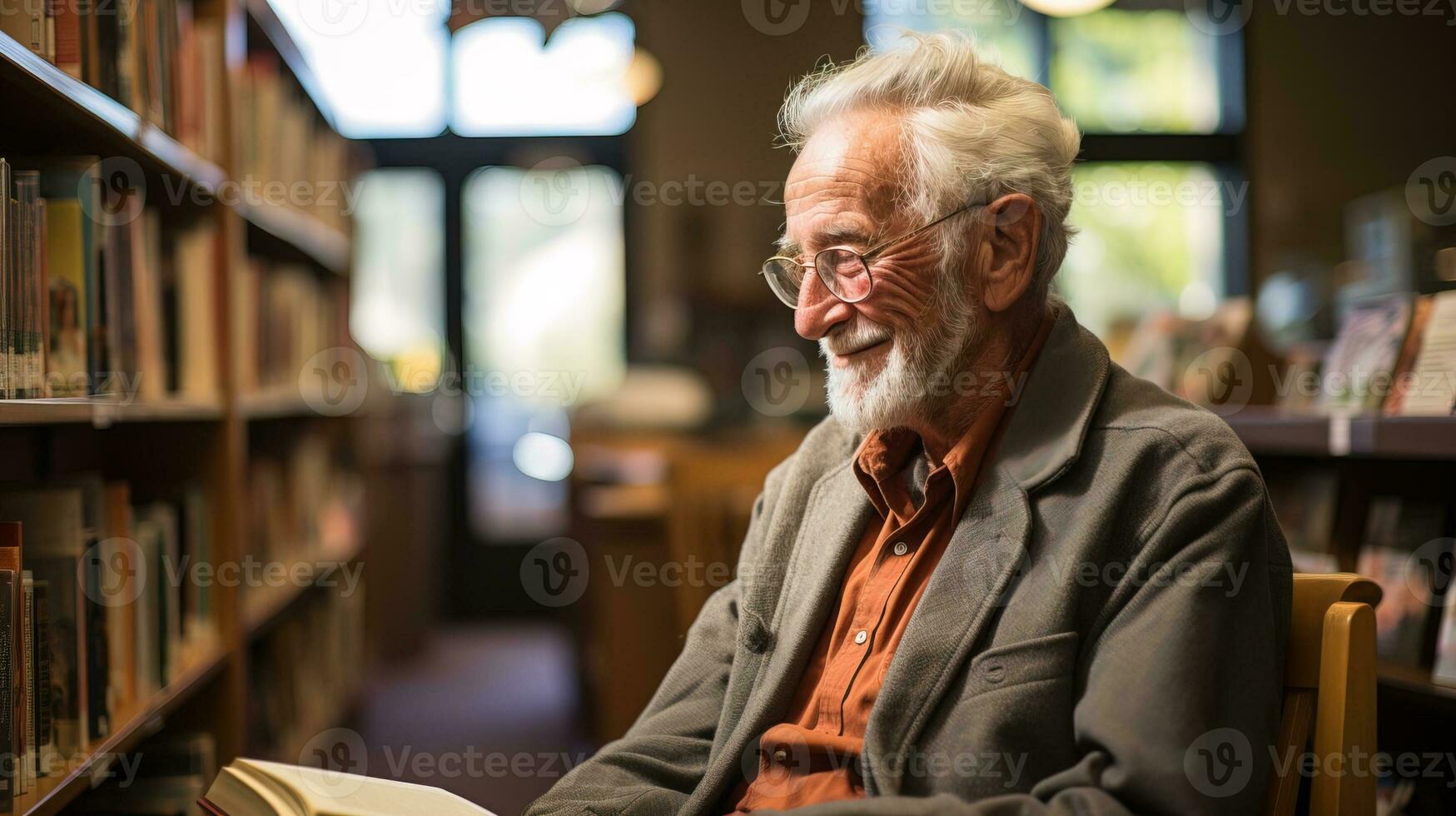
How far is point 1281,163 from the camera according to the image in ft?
18.8

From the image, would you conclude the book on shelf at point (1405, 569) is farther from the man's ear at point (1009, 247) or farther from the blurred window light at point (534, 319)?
the blurred window light at point (534, 319)

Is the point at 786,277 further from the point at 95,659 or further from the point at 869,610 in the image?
the point at 95,659

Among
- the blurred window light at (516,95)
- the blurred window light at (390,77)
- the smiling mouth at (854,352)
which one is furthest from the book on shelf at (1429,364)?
the blurred window light at (390,77)

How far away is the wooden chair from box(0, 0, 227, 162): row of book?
1684 mm

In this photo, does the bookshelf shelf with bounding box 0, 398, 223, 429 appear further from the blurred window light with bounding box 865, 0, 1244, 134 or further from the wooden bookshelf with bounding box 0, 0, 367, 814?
the blurred window light with bounding box 865, 0, 1244, 134

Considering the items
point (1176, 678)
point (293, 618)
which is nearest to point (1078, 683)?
point (1176, 678)

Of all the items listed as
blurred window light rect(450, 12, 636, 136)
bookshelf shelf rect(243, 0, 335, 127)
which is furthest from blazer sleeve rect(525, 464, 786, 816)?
blurred window light rect(450, 12, 636, 136)

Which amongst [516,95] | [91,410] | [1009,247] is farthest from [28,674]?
[516,95]

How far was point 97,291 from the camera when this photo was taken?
1671mm

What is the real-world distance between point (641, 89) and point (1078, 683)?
4.77 meters

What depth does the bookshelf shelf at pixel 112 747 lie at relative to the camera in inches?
54.5

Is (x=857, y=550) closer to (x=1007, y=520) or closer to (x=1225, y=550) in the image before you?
(x=1007, y=520)

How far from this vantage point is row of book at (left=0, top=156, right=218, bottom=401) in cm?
138

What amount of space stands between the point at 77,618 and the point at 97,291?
0.50 m
